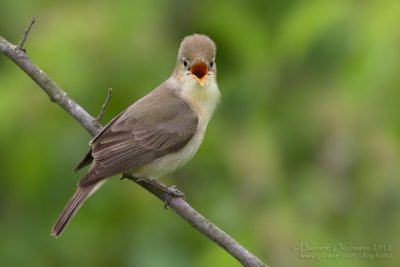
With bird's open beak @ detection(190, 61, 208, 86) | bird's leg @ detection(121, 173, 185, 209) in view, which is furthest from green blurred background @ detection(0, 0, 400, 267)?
bird's open beak @ detection(190, 61, 208, 86)

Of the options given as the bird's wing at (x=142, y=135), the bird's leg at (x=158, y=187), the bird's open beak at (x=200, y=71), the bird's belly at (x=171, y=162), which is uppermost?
the bird's open beak at (x=200, y=71)

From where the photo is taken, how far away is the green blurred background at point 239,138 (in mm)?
4008

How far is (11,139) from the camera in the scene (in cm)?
401

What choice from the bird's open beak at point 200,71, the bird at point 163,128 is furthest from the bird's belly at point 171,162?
the bird's open beak at point 200,71

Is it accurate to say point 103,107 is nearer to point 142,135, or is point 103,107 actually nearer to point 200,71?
point 142,135

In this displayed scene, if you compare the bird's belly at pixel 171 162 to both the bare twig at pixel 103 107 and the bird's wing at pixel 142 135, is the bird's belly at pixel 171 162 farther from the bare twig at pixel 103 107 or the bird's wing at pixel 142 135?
the bare twig at pixel 103 107

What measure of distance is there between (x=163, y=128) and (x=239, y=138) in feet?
2.05

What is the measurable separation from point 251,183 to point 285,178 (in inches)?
7.7

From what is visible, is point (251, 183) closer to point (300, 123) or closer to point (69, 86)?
point (300, 123)

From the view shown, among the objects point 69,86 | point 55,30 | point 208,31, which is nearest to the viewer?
point 69,86

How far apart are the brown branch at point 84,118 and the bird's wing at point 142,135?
15 centimetres

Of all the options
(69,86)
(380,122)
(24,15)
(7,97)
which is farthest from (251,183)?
(24,15)

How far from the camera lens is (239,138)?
170 inches

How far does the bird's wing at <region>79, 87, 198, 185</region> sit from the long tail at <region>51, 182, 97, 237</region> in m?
0.04
